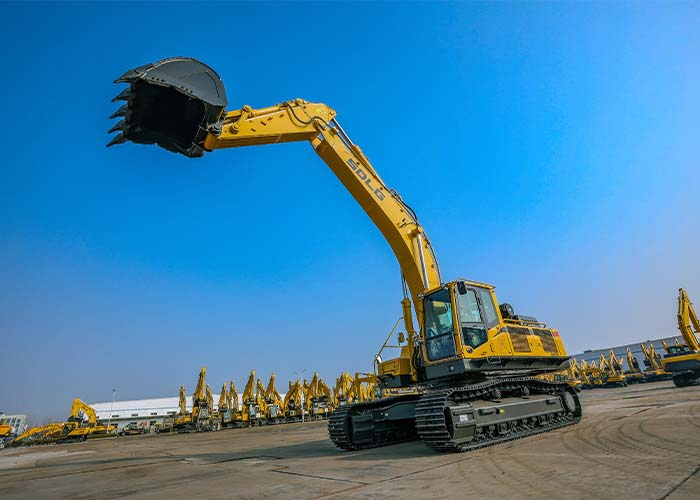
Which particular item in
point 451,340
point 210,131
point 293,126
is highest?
point 293,126

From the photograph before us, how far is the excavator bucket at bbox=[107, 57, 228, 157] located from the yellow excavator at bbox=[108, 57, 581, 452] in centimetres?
2

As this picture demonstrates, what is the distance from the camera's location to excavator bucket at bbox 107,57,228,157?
20.2 feet

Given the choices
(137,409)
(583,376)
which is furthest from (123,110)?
(137,409)

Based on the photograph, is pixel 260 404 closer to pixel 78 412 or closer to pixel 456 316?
pixel 78 412

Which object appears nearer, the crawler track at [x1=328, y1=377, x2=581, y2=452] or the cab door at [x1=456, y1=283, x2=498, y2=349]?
the crawler track at [x1=328, y1=377, x2=581, y2=452]

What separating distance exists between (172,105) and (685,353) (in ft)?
93.3

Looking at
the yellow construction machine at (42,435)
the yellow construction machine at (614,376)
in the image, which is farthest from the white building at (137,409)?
the yellow construction machine at (614,376)

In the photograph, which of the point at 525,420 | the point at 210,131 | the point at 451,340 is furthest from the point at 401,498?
the point at 210,131

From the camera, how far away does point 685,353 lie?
22203 mm

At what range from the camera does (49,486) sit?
6875mm

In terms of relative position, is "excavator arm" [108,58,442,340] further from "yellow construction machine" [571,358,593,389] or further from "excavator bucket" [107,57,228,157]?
"yellow construction machine" [571,358,593,389]

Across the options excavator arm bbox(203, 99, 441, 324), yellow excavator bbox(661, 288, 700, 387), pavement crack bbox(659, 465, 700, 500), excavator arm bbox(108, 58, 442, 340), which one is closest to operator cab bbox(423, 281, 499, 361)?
excavator arm bbox(108, 58, 442, 340)

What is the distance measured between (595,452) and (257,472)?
517cm

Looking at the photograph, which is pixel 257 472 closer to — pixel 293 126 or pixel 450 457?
pixel 450 457
